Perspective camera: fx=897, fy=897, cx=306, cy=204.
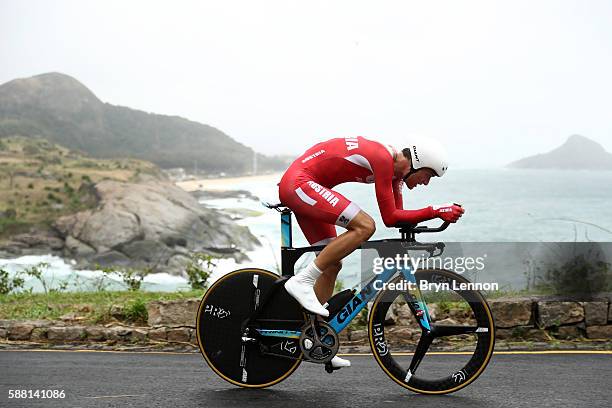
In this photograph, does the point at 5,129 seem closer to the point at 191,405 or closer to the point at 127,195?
the point at 127,195

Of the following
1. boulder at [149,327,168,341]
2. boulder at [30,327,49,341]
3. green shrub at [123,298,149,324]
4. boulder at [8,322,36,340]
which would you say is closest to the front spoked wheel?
boulder at [149,327,168,341]

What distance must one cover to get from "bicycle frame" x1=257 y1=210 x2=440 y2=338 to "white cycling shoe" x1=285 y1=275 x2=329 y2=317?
0.19m

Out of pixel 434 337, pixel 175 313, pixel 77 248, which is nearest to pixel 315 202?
pixel 434 337

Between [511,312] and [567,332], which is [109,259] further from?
[567,332]

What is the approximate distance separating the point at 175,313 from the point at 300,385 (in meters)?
2.97

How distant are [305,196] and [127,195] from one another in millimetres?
36813

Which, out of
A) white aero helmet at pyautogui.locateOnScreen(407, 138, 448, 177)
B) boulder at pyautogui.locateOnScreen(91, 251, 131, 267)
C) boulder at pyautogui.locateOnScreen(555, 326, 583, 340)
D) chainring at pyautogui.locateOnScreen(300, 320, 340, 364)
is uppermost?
white aero helmet at pyautogui.locateOnScreen(407, 138, 448, 177)

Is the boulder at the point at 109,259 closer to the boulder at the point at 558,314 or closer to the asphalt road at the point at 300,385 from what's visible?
the asphalt road at the point at 300,385

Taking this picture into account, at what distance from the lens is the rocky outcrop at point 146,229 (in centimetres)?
3800

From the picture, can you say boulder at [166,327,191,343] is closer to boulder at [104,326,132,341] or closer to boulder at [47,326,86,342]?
boulder at [104,326,132,341]

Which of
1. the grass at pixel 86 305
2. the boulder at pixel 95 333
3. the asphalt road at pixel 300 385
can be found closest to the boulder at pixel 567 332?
the asphalt road at pixel 300 385

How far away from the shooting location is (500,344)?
8.84 m

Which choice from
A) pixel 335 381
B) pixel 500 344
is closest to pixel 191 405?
pixel 335 381

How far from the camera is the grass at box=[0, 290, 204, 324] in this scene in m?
10.0
